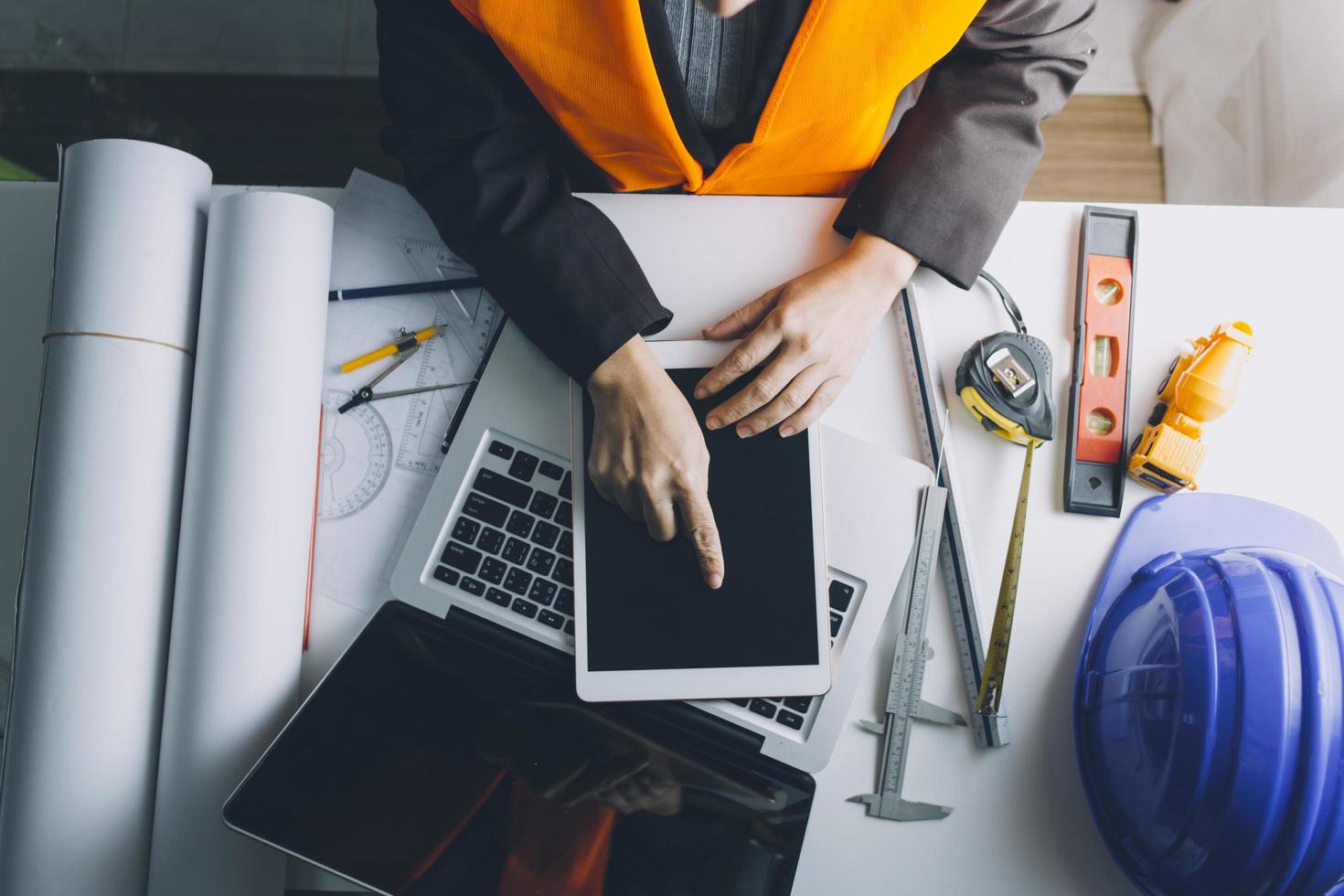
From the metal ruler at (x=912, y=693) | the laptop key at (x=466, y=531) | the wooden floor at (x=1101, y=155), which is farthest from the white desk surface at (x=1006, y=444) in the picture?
the wooden floor at (x=1101, y=155)

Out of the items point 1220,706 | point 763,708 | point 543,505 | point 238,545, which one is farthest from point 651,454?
point 1220,706

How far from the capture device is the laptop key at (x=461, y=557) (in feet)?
2.27

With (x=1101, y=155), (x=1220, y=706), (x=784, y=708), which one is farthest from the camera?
(x=1101, y=155)

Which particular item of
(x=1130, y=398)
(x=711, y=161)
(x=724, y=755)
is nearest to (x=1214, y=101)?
(x=1130, y=398)

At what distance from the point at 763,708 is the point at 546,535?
0.24m

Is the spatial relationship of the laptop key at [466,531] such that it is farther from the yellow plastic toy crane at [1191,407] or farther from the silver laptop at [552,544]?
the yellow plastic toy crane at [1191,407]

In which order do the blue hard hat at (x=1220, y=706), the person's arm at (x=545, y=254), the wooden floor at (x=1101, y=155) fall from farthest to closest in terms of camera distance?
1. the wooden floor at (x=1101, y=155)
2. the person's arm at (x=545, y=254)
3. the blue hard hat at (x=1220, y=706)

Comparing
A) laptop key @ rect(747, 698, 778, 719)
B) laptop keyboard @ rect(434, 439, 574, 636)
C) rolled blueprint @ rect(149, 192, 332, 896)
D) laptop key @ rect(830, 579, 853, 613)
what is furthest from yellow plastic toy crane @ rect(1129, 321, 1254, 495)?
rolled blueprint @ rect(149, 192, 332, 896)

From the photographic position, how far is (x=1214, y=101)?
4.19 feet

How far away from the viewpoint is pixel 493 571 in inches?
27.2

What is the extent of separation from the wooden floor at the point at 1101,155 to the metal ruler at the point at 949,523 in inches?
31.7

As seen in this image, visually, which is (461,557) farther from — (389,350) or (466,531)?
(389,350)

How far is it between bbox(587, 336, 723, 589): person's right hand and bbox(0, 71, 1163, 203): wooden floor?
93cm

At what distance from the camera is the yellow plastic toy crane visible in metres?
0.68
